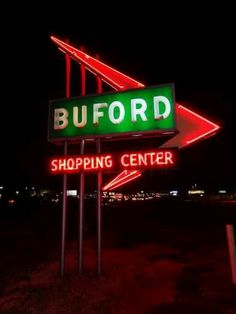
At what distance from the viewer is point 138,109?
8.98 metres

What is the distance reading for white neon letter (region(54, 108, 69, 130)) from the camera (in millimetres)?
9688

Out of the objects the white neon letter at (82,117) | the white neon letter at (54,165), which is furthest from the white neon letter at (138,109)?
the white neon letter at (54,165)

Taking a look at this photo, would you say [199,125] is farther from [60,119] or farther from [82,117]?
[60,119]

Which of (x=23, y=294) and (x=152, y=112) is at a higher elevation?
(x=152, y=112)

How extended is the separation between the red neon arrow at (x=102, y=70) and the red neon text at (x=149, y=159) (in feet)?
7.27

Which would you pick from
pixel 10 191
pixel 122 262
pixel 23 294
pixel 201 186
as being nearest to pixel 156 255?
pixel 122 262

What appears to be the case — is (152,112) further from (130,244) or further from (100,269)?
(130,244)

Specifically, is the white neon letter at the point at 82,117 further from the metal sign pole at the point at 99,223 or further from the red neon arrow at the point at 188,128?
the red neon arrow at the point at 188,128

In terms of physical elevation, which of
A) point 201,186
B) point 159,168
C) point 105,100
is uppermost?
point 201,186

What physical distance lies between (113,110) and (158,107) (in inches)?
47.5

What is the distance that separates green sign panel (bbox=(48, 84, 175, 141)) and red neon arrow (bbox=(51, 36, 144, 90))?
22.0 inches

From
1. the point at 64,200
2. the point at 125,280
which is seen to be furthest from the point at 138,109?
the point at 125,280

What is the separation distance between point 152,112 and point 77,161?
231cm

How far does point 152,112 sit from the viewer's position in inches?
350
